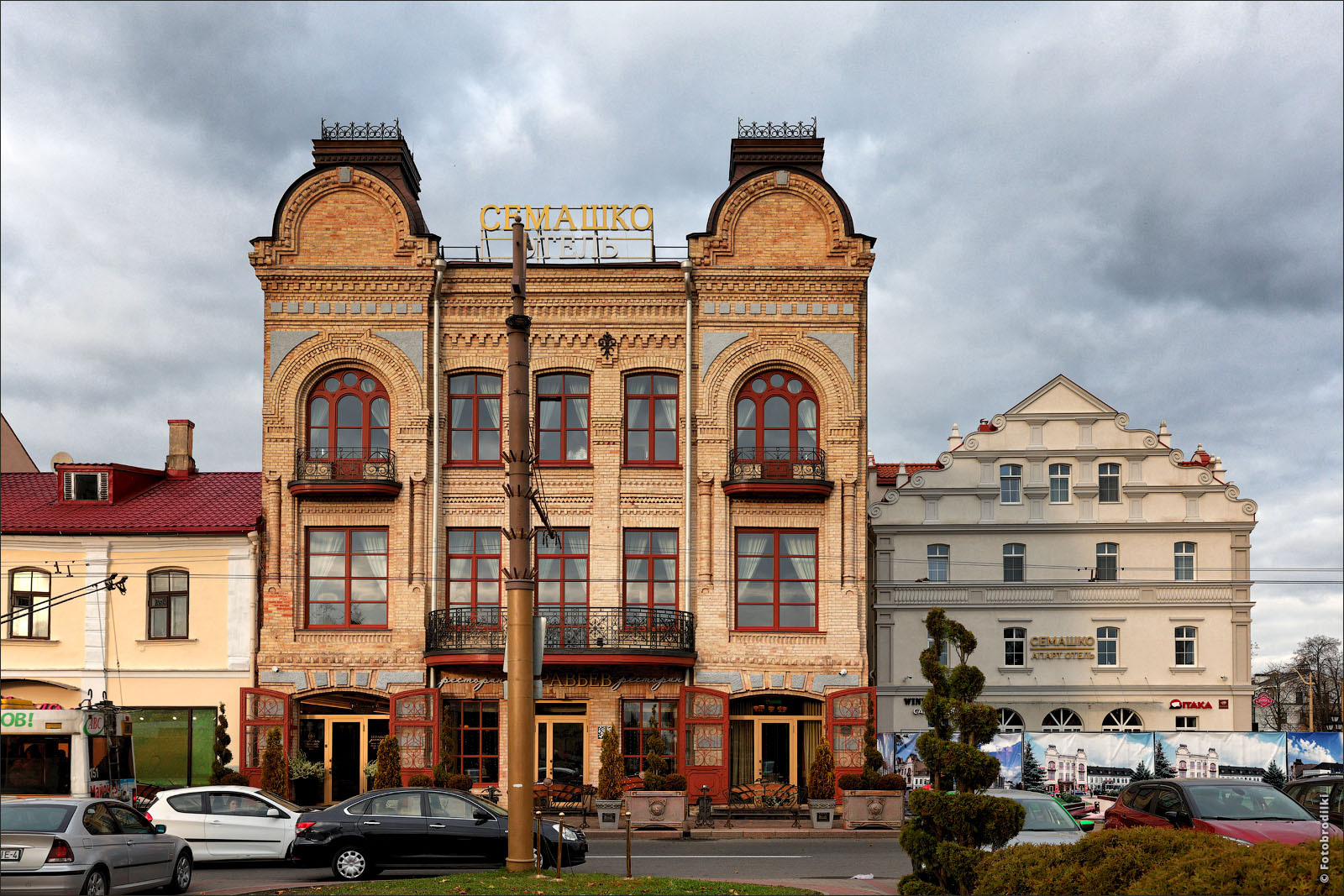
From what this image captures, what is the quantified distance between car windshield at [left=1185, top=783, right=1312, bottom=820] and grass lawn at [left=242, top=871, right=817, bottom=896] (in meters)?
5.76

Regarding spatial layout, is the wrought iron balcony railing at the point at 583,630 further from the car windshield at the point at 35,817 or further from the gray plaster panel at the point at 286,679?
the car windshield at the point at 35,817

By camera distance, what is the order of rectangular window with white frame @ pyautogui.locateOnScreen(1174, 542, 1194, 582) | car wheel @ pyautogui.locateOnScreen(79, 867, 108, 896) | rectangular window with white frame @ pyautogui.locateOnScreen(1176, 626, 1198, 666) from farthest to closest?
rectangular window with white frame @ pyautogui.locateOnScreen(1174, 542, 1194, 582)
rectangular window with white frame @ pyautogui.locateOnScreen(1176, 626, 1198, 666)
car wheel @ pyautogui.locateOnScreen(79, 867, 108, 896)

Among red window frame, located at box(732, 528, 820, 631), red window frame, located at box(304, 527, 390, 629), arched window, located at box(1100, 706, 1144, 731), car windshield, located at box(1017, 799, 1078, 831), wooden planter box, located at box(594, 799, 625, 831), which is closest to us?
car windshield, located at box(1017, 799, 1078, 831)

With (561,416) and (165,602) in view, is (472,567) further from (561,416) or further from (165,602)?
(165,602)

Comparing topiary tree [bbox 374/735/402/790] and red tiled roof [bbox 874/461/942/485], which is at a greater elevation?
red tiled roof [bbox 874/461/942/485]

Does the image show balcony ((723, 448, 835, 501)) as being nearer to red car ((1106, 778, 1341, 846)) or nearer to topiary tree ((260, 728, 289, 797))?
topiary tree ((260, 728, 289, 797))

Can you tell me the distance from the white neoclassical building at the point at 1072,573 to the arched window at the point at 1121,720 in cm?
6

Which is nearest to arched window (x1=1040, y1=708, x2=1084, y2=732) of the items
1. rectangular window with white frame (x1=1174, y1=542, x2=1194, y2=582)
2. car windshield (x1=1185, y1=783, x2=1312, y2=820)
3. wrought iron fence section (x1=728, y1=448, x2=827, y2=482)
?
rectangular window with white frame (x1=1174, y1=542, x2=1194, y2=582)

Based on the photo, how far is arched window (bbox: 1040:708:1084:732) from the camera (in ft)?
129

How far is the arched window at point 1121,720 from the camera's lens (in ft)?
129

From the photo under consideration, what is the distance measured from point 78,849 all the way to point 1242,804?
1553 cm

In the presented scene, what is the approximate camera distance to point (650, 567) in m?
33.5

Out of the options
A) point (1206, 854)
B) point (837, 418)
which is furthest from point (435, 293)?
point (1206, 854)

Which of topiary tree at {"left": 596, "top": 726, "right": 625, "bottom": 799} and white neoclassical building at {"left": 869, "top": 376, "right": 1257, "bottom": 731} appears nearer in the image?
topiary tree at {"left": 596, "top": 726, "right": 625, "bottom": 799}
